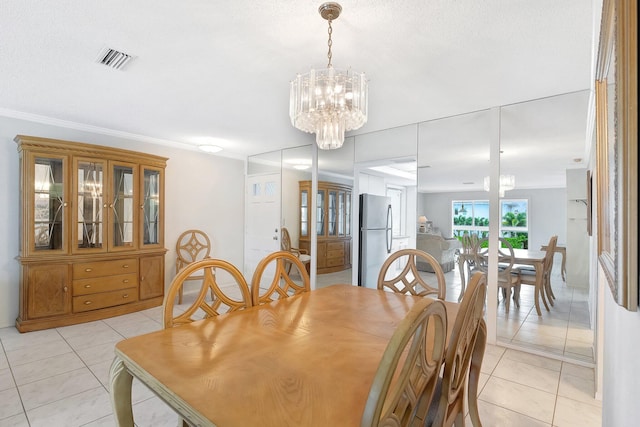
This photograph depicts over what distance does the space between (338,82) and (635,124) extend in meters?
1.42

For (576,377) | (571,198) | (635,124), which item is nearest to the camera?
(635,124)

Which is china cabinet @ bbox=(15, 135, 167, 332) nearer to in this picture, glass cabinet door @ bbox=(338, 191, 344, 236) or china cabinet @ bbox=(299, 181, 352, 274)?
china cabinet @ bbox=(299, 181, 352, 274)

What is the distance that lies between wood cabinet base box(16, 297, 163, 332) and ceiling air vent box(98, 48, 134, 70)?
271 centimetres

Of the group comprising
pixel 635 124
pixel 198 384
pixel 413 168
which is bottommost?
pixel 198 384

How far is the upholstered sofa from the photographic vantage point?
11.8 feet

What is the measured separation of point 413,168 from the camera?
369 centimetres

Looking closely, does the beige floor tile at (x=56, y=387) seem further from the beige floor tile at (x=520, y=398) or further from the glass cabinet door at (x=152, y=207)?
the beige floor tile at (x=520, y=398)

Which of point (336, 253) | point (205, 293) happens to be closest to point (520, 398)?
point (205, 293)

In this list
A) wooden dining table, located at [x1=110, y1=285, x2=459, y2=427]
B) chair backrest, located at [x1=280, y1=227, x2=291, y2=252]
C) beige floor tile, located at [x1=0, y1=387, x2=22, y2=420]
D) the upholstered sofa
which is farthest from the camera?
chair backrest, located at [x1=280, y1=227, x2=291, y2=252]

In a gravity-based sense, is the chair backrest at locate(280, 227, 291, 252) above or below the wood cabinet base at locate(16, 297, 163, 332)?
above

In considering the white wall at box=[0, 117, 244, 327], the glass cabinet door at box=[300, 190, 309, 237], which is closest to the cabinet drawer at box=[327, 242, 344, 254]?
the glass cabinet door at box=[300, 190, 309, 237]

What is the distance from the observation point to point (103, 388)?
7.23 feet

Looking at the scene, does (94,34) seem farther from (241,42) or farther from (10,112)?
(10,112)

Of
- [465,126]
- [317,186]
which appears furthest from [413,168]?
[317,186]
